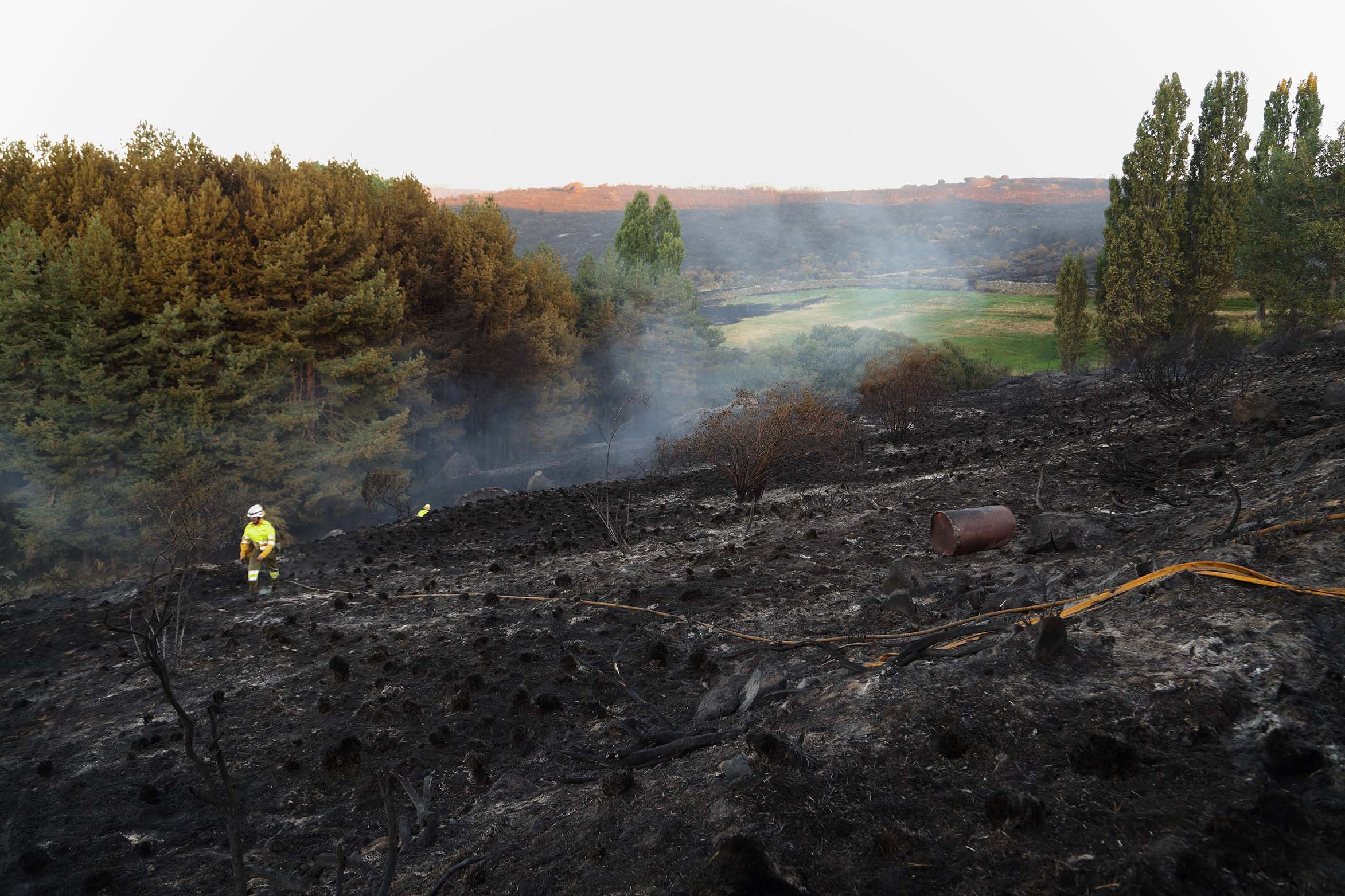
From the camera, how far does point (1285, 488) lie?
588 centimetres

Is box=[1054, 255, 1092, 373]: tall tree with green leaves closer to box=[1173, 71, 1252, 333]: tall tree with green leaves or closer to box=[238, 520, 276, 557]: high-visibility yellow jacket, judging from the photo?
box=[1173, 71, 1252, 333]: tall tree with green leaves

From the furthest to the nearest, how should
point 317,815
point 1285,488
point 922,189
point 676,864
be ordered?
point 922,189 → point 1285,488 → point 317,815 → point 676,864

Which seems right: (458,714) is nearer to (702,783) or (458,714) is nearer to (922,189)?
(702,783)

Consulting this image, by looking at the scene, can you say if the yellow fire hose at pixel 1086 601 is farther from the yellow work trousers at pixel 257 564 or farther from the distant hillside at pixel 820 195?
the distant hillside at pixel 820 195

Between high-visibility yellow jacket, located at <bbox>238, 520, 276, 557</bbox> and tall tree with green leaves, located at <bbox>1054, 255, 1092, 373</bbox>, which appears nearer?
high-visibility yellow jacket, located at <bbox>238, 520, 276, 557</bbox>

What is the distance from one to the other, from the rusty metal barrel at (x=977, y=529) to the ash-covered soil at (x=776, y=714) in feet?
0.56

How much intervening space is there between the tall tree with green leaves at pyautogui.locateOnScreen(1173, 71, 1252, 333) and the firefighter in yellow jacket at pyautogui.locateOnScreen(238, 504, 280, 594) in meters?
27.0

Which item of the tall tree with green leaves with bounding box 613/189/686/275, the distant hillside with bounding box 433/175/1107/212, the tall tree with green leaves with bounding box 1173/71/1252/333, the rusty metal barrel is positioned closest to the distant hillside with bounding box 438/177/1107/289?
the distant hillside with bounding box 433/175/1107/212

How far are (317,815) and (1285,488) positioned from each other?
7324mm

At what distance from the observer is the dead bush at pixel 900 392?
16250mm

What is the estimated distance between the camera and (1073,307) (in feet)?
97.3

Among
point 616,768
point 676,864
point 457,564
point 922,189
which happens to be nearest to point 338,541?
point 457,564

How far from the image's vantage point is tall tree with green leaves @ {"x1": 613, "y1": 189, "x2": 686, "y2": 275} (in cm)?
3881

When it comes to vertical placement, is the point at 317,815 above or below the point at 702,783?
below
